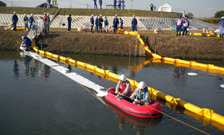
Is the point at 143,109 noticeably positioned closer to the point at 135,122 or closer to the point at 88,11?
the point at 135,122

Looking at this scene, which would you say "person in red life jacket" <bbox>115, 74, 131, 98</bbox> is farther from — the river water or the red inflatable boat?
the river water

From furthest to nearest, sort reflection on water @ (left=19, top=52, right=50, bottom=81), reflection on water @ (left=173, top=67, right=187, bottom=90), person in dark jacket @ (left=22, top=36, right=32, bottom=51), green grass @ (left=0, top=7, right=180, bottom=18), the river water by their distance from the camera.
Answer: green grass @ (left=0, top=7, right=180, bottom=18) < person in dark jacket @ (left=22, top=36, right=32, bottom=51) < reflection on water @ (left=19, top=52, right=50, bottom=81) < reflection on water @ (left=173, top=67, right=187, bottom=90) < the river water

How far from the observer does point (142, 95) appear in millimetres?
10289

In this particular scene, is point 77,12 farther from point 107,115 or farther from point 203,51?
point 107,115

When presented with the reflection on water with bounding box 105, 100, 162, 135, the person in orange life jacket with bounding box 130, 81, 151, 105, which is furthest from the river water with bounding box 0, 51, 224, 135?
the person in orange life jacket with bounding box 130, 81, 151, 105

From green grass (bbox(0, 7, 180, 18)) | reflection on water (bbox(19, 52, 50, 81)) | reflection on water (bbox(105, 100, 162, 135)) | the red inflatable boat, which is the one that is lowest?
reflection on water (bbox(105, 100, 162, 135))

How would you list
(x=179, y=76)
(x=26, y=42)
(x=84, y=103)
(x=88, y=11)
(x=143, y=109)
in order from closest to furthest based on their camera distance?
1. (x=143, y=109)
2. (x=84, y=103)
3. (x=179, y=76)
4. (x=26, y=42)
5. (x=88, y=11)

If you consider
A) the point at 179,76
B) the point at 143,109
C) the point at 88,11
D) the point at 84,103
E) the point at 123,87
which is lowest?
the point at 84,103

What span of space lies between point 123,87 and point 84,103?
220 cm

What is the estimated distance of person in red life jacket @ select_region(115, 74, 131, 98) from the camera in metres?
11.0

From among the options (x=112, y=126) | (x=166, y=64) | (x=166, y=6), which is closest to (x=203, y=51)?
(x=166, y=64)

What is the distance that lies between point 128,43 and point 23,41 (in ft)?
40.3

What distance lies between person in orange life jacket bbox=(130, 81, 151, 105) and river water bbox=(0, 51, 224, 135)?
849 mm

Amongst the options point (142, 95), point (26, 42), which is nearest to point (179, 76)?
point (142, 95)
